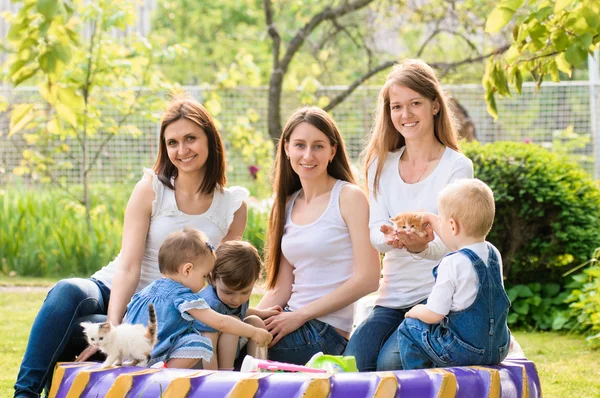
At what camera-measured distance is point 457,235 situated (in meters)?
3.10

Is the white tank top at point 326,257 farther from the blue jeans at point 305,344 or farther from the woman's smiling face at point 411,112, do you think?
the woman's smiling face at point 411,112

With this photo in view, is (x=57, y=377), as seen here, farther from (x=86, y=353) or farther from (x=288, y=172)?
(x=288, y=172)

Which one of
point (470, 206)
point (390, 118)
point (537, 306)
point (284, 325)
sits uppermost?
point (390, 118)

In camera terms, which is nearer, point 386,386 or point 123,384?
point 386,386

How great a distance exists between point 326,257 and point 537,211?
2866 millimetres

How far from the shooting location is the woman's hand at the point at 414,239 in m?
3.33

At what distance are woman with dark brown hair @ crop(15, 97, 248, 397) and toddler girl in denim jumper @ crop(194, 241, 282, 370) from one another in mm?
401

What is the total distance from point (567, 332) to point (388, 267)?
2.93 meters

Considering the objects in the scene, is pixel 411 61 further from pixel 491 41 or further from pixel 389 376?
pixel 491 41

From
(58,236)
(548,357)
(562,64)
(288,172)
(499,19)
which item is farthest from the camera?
(58,236)

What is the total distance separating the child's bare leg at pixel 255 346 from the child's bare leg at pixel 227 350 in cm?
9

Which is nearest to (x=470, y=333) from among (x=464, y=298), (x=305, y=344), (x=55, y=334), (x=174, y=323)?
(x=464, y=298)

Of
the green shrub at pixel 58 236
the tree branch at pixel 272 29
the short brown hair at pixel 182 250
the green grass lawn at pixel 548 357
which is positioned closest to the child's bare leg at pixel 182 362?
the short brown hair at pixel 182 250

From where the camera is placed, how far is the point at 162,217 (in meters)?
3.91
